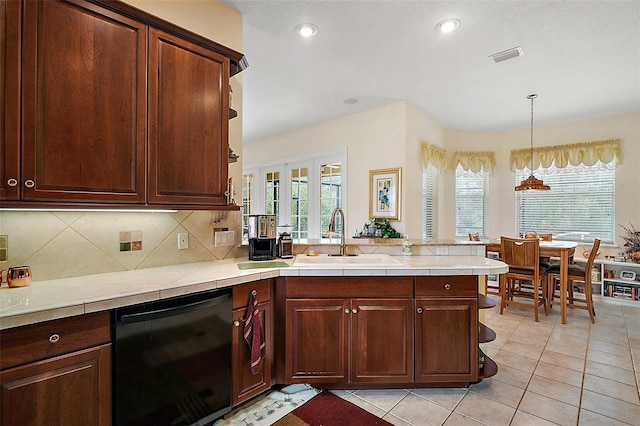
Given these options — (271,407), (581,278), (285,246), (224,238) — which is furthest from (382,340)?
(581,278)

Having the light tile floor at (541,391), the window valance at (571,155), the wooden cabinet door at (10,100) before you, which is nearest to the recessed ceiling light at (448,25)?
the wooden cabinet door at (10,100)

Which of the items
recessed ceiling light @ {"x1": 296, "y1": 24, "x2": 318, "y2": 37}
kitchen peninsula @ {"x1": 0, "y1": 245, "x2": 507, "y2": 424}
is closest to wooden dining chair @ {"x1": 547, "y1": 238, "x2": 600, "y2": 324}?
kitchen peninsula @ {"x1": 0, "y1": 245, "x2": 507, "y2": 424}

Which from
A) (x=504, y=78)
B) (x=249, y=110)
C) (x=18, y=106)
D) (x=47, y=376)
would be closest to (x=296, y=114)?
(x=249, y=110)

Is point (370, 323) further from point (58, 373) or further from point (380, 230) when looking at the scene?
point (380, 230)

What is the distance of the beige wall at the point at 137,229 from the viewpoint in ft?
5.47

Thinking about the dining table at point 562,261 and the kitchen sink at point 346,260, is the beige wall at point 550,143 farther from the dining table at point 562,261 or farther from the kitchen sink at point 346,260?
the kitchen sink at point 346,260

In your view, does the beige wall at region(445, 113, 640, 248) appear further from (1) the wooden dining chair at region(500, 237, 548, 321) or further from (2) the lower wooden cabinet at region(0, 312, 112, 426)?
(2) the lower wooden cabinet at region(0, 312, 112, 426)

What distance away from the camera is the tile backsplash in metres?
1.65

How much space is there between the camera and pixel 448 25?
2578 mm

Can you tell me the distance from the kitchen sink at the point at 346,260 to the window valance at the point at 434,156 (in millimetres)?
2616

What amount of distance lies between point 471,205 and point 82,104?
5846mm

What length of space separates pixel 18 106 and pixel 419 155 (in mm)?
4329

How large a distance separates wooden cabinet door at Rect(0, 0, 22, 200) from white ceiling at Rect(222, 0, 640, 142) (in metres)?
1.43

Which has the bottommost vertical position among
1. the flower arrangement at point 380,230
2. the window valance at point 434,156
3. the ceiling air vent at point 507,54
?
the flower arrangement at point 380,230
